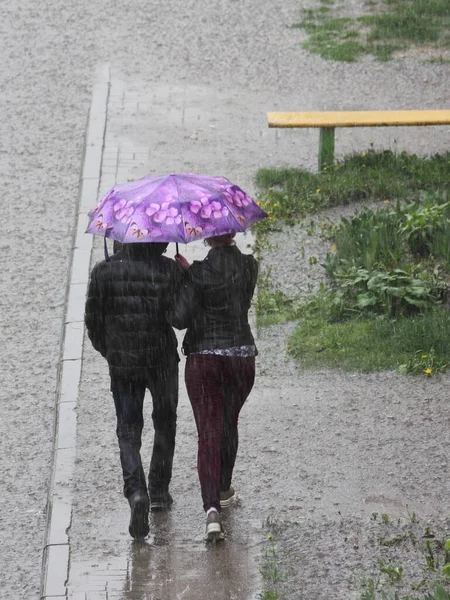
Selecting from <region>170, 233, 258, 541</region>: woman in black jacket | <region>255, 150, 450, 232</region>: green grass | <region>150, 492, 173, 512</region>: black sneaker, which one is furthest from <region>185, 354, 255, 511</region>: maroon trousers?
<region>255, 150, 450, 232</region>: green grass

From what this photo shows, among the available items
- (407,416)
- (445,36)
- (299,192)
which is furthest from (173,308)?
(445,36)

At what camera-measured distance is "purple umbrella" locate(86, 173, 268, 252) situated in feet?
20.7

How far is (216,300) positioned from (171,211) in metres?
0.53

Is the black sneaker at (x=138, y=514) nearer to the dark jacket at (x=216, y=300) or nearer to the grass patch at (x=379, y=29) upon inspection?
the dark jacket at (x=216, y=300)

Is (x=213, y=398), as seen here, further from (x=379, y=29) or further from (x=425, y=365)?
(x=379, y=29)

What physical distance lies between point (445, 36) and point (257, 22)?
2443 mm

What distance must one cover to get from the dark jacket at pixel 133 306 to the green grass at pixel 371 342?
249 cm

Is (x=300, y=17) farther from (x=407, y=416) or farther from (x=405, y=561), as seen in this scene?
(x=405, y=561)

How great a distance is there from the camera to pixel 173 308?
657 centimetres

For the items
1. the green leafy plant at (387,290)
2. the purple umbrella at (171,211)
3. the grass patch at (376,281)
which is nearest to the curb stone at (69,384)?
the grass patch at (376,281)

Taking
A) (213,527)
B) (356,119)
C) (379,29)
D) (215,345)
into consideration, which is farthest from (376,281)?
(379,29)

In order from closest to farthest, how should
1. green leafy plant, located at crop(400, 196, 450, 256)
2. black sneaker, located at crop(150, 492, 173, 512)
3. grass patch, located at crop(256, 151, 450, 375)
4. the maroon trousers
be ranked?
the maroon trousers, black sneaker, located at crop(150, 492, 173, 512), grass patch, located at crop(256, 151, 450, 375), green leafy plant, located at crop(400, 196, 450, 256)

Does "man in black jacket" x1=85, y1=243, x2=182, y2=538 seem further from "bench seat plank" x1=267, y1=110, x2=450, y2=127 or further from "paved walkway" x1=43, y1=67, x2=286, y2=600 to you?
"bench seat plank" x1=267, y1=110, x2=450, y2=127

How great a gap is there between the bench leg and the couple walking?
5.77 meters
